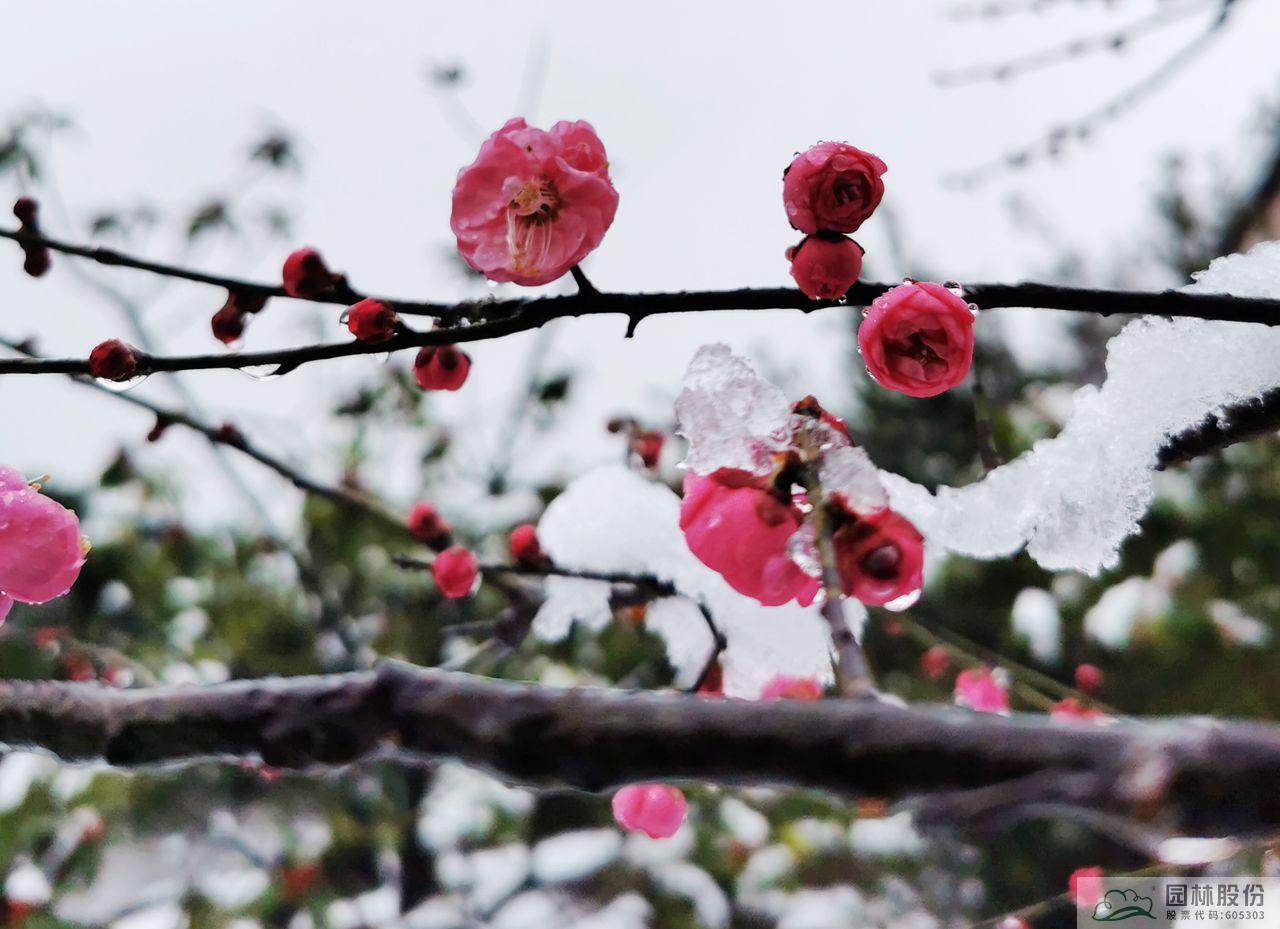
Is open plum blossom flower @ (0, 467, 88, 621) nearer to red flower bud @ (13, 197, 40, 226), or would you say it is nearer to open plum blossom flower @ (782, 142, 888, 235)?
red flower bud @ (13, 197, 40, 226)

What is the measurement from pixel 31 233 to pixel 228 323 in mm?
272

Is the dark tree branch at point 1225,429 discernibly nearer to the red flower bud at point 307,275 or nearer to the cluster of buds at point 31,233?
the red flower bud at point 307,275

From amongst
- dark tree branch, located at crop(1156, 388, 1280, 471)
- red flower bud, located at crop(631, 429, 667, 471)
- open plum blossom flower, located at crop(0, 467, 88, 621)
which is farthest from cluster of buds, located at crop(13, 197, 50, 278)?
dark tree branch, located at crop(1156, 388, 1280, 471)

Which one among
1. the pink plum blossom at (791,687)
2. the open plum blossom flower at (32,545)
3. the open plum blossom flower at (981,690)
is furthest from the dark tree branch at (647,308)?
the open plum blossom flower at (981,690)

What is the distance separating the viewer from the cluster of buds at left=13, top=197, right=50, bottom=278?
0.84 metres

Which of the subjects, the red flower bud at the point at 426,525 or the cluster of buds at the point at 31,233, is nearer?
the cluster of buds at the point at 31,233

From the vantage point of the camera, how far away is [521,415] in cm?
361

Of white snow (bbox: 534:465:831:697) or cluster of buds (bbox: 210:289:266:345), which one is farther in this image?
white snow (bbox: 534:465:831:697)

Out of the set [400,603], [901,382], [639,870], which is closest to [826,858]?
[639,870]

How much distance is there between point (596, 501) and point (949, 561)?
286 centimetres

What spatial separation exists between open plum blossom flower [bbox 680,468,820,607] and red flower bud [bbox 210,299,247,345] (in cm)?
42

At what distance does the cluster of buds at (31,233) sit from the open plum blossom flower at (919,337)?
784 mm

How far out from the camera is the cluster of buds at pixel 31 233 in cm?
84

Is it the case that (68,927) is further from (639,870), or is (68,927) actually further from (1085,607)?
(1085,607)
